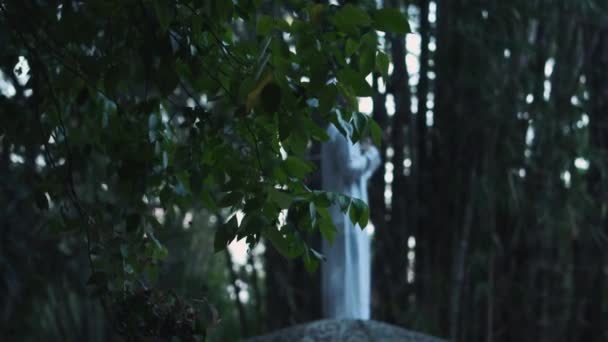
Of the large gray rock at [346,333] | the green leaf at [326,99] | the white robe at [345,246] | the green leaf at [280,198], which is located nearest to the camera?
the green leaf at [326,99]

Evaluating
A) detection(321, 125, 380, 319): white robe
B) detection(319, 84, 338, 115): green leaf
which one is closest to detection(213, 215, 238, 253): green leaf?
detection(319, 84, 338, 115): green leaf

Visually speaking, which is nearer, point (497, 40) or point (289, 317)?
point (497, 40)

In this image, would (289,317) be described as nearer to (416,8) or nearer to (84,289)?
(84,289)

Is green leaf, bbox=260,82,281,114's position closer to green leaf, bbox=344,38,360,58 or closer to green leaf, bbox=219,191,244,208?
green leaf, bbox=344,38,360,58

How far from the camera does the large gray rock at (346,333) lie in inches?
115

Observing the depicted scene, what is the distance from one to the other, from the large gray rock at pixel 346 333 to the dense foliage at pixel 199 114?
85 cm

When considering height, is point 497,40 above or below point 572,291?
above

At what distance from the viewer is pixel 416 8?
4457 mm

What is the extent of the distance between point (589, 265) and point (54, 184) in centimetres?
320

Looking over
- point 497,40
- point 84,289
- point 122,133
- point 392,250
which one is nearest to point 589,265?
point 392,250

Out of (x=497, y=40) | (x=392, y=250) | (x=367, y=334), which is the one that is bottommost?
(x=367, y=334)

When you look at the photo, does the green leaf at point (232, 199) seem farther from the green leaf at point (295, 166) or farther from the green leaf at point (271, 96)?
the green leaf at point (271, 96)

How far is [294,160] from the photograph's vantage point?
1.73 metres

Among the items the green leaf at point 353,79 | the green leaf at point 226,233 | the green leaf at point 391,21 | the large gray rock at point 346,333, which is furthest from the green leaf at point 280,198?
the large gray rock at point 346,333
